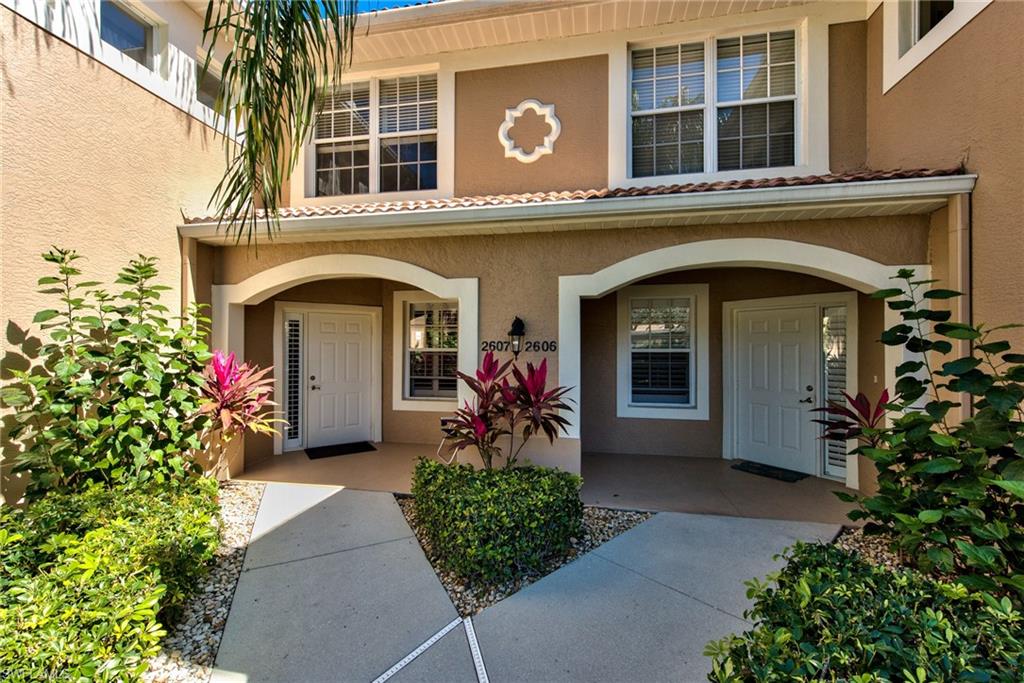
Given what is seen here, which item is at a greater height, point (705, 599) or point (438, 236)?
point (438, 236)

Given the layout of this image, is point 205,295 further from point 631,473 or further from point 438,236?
point 631,473

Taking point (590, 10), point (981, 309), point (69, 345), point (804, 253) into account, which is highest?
point (590, 10)

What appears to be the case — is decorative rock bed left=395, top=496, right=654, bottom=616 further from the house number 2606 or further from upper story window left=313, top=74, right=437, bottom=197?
upper story window left=313, top=74, right=437, bottom=197

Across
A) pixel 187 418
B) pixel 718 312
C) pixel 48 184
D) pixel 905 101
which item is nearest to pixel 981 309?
pixel 905 101

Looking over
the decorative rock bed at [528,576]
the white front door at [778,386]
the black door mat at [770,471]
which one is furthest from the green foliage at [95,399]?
the white front door at [778,386]

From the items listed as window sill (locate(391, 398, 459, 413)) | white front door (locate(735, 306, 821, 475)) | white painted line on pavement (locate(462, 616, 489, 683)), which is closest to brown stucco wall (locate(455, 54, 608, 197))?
white front door (locate(735, 306, 821, 475))

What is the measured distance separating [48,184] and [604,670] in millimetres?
7040

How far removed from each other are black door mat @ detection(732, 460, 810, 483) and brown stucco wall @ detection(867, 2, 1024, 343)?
10.4 ft

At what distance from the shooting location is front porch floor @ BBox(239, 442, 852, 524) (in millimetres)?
5477

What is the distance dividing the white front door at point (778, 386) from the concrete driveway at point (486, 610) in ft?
7.37

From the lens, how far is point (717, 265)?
18.3ft

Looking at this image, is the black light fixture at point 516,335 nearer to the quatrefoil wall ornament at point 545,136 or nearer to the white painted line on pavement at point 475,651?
the quatrefoil wall ornament at point 545,136

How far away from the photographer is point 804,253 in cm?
522

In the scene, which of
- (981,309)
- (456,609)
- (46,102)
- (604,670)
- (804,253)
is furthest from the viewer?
(804,253)
